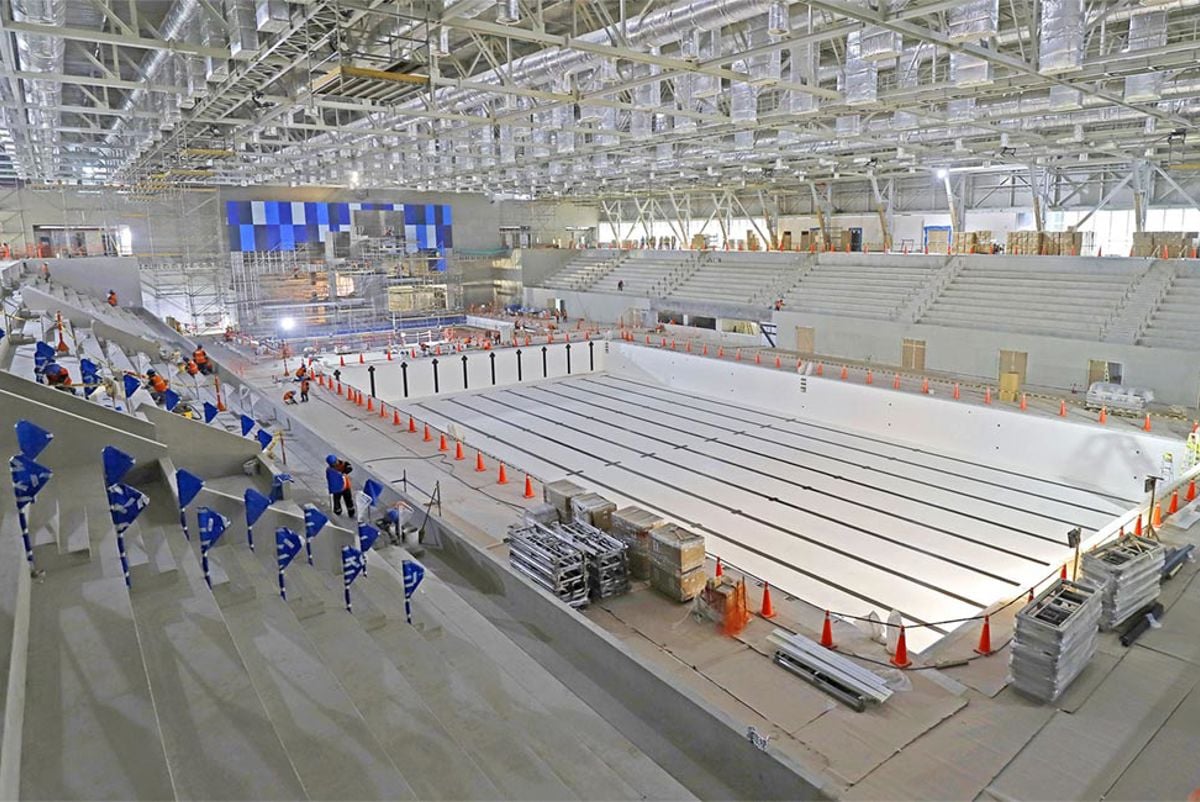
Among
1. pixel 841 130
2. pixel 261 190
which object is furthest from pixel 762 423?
pixel 261 190

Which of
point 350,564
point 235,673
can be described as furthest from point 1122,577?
point 235,673

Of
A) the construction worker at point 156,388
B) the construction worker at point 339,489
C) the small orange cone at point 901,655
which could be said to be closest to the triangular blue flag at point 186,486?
the construction worker at point 339,489

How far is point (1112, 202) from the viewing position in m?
23.8

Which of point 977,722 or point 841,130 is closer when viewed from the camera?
point 977,722

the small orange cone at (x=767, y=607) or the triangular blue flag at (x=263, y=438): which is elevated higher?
the triangular blue flag at (x=263, y=438)

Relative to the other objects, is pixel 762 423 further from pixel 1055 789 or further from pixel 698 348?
pixel 1055 789

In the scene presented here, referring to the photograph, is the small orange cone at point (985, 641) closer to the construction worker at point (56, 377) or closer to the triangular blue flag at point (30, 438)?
the triangular blue flag at point (30, 438)

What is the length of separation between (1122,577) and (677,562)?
3593 mm

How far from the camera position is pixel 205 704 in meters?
4.09

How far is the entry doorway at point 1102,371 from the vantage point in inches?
632

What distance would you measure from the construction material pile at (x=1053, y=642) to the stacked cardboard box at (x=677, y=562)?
2757mm

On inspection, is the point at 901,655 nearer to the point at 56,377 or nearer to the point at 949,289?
the point at 56,377

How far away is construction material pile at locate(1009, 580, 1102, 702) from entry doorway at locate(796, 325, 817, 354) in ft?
57.6

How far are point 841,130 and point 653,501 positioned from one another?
795 centimetres
